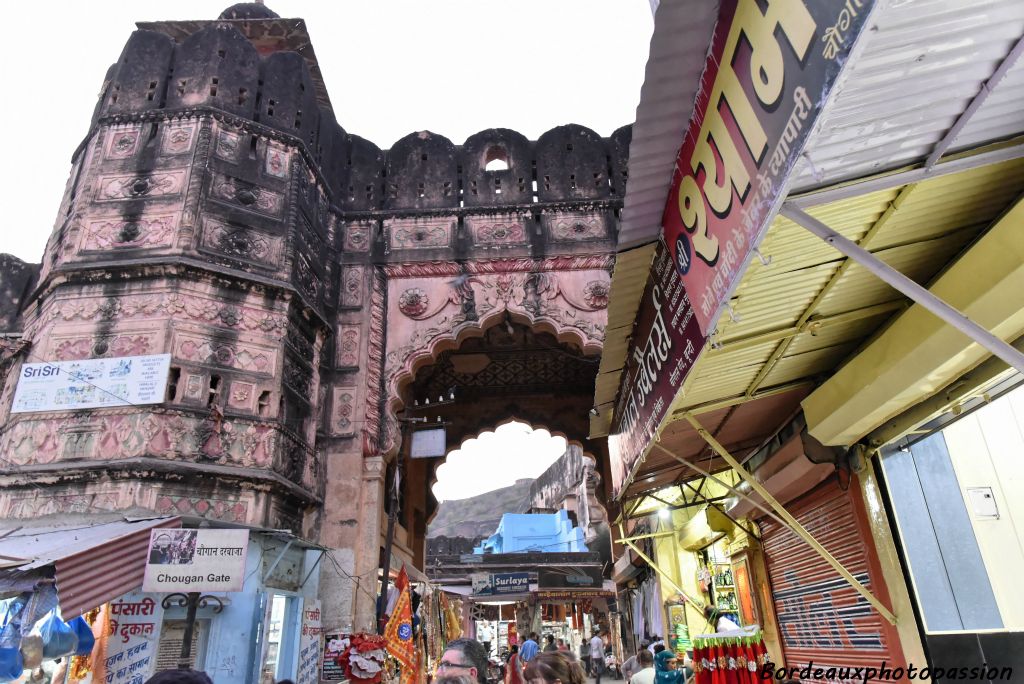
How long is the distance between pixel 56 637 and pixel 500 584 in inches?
527

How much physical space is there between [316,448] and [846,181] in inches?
376

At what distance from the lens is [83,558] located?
6.27 m

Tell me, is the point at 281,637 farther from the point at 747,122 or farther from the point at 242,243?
the point at 747,122

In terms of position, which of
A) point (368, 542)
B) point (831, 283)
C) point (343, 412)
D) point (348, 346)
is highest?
point (348, 346)

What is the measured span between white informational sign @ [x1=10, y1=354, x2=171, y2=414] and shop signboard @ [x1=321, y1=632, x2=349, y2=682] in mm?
4171

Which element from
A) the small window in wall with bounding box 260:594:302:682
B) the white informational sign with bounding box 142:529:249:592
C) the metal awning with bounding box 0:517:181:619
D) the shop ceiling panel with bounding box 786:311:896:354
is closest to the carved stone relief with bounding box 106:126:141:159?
the metal awning with bounding box 0:517:181:619

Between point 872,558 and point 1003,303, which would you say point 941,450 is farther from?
point 1003,303

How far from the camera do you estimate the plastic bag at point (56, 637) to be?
19.0 feet

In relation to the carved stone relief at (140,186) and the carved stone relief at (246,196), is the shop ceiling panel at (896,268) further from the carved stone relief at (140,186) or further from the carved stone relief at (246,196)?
the carved stone relief at (140,186)

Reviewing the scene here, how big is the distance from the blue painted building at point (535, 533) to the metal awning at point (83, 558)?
1041 inches

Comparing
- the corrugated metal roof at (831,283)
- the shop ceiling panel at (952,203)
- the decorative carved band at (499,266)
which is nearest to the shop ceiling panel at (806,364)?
the corrugated metal roof at (831,283)

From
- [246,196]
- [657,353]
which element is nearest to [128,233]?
[246,196]

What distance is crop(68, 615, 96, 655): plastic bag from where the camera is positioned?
631cm

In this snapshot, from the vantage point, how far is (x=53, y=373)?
8.48 meters
